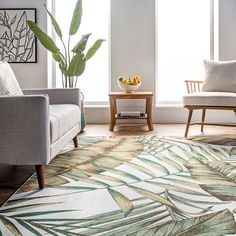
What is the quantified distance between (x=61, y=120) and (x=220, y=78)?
2323 millimetres

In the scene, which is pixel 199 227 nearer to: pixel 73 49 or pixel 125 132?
pixel 125 132

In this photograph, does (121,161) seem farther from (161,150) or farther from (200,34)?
(200,34)

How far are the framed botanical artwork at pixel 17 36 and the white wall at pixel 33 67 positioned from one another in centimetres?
6

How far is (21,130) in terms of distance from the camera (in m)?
1.91

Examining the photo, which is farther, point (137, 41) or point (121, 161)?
point (137, 41)

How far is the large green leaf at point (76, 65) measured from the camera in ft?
13.9

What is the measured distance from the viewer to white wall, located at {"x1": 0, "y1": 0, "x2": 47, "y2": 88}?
499 cm

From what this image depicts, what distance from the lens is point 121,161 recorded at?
2684 millimetres

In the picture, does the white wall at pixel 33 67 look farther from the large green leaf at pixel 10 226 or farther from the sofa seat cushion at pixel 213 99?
the large green leaf at pixel 10 226

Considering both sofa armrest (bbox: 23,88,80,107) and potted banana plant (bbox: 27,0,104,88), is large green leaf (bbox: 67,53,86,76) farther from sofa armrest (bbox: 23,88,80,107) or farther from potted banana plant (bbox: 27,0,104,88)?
sofa armrest (bbox: 23,88,80,107)

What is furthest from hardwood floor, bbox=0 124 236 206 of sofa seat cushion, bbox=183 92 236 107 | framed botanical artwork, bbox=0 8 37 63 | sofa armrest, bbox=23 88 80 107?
framed botanical artwork, bbox=0 8 37 63

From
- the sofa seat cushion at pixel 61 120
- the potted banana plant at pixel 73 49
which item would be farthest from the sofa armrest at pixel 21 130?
the potted banana plant at pixel 73 49

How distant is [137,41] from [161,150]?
2.46 meters

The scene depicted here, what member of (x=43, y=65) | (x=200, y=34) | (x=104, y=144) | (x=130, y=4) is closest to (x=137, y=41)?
(x=130, y=4)
